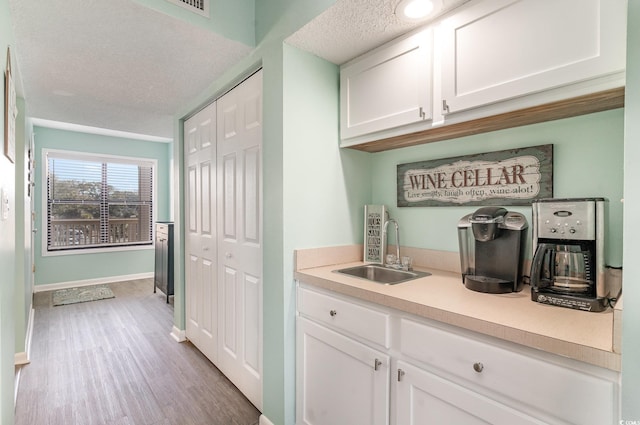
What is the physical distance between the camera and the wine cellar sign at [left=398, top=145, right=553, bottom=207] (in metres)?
1.45

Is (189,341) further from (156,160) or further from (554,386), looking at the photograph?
(156,160)

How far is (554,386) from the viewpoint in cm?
86

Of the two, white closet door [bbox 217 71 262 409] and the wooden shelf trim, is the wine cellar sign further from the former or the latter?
white closet door [bbox 217 71 262 409]

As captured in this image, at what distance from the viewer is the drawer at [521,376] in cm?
81

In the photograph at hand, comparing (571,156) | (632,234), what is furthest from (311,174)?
(632,234)

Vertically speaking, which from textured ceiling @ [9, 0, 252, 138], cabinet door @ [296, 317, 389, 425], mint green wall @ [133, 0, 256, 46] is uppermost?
mint green wall @ [133, 0, 256, 46]

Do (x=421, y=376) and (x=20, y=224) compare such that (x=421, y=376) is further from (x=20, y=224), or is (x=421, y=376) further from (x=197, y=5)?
(x=20, y=224)

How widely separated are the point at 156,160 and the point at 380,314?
557 cm

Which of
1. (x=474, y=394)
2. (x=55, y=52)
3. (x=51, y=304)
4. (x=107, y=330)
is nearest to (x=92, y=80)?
(x=55, y=52)

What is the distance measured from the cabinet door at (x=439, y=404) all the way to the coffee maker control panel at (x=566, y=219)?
63cm

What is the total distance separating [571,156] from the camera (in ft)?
4.47

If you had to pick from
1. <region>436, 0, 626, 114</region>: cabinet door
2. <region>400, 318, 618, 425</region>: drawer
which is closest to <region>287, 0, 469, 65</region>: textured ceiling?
<region>436, 0, 626, 114</region>: cabinet door

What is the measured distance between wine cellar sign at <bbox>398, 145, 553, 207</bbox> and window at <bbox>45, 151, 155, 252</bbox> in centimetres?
512

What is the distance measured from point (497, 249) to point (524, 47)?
31.4 inches
